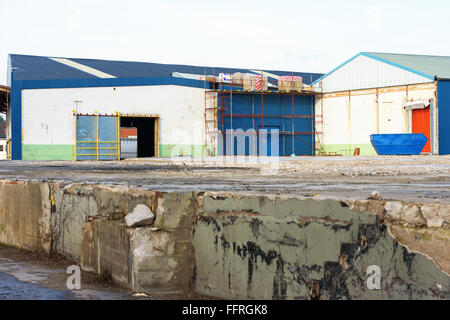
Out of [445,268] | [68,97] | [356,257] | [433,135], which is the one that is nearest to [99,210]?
[356,257]

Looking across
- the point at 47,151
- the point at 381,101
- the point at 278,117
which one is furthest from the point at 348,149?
the point at 47,151

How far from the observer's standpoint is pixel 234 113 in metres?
29.5

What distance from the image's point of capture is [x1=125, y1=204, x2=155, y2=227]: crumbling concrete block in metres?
4.33

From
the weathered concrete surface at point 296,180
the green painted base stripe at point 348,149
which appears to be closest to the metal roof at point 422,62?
the green painted base stripe at point 348,149

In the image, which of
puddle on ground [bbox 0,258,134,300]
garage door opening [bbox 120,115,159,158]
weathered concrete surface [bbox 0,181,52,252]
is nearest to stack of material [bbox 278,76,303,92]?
garage door opening [bbox 120,115,159,158]

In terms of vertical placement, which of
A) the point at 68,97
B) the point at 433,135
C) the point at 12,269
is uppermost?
the point at 68,97

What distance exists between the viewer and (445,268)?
116 inches

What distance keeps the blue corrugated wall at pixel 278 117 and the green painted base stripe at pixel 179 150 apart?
2.11 meters

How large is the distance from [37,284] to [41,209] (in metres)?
1.73

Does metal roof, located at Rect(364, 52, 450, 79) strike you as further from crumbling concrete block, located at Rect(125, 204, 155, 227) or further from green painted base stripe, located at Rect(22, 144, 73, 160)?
crumbling concrete block, located at Rect(125, 204, 155, 227)

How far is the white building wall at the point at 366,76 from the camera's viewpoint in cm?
2774

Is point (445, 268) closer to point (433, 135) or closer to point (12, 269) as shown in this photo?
point (12, 269)

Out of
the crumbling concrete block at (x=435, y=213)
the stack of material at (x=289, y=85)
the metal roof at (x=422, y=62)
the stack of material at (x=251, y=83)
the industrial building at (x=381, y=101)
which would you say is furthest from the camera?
the stack of material at (x=289, y=85)

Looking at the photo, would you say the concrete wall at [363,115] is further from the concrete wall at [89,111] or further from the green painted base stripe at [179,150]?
the concrete wall at [89,111]
